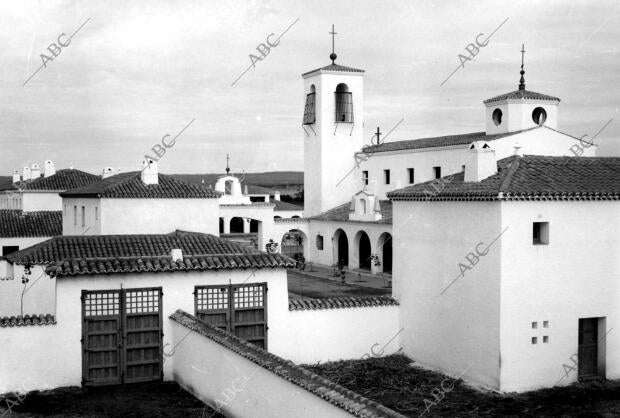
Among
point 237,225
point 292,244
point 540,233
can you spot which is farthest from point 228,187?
point 540,233

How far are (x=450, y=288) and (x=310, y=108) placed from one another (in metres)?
28.0

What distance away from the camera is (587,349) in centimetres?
1717

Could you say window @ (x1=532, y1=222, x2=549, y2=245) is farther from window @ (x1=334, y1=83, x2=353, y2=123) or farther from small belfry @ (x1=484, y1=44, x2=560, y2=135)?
window @ (x1=334, y1=83, x2=353, y2=123)

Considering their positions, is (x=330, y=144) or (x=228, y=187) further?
(x=228, y=187)

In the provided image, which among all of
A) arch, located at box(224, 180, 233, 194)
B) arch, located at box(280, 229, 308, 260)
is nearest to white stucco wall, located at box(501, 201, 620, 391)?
arch, located at box(280, 229, 308, 260)

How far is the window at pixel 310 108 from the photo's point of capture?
44344mm

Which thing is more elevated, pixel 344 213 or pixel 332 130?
pixel 332 130

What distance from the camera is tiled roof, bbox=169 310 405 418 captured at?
9.42 m

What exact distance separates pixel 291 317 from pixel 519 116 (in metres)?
22.5

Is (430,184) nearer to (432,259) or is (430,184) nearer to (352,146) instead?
(432,259)

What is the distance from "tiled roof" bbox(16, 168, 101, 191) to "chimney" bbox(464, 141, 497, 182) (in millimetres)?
→ 27525

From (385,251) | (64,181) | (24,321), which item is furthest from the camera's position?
(64,181)

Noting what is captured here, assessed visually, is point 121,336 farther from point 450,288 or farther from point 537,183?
point 537,183

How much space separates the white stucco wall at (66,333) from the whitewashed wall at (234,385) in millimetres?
783
